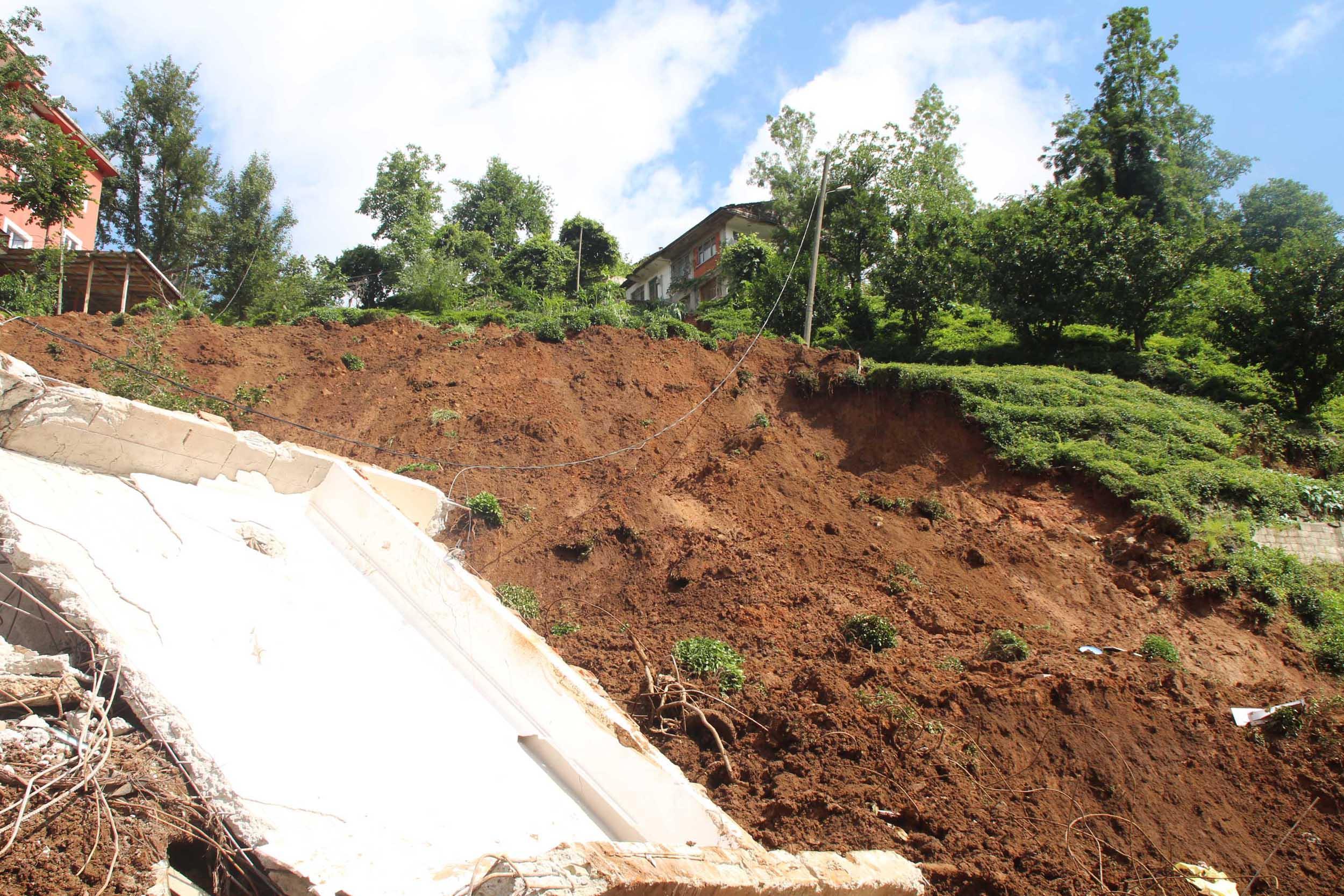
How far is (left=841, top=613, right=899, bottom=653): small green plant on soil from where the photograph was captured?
1020 centimetres

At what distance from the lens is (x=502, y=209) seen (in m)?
38.1

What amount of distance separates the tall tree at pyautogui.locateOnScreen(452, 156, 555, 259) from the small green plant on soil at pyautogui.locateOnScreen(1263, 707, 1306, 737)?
111 ft

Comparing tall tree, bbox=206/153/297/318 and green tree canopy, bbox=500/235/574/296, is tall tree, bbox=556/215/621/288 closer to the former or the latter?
green tree canopy, bbox=500/235/574/296

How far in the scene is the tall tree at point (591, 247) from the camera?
32969 mm

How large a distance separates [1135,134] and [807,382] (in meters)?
15.1

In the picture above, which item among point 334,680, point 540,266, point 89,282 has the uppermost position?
point 540,266

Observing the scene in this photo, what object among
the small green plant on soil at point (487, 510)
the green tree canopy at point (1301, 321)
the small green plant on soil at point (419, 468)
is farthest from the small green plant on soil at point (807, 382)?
the green tree canopy at point (1301, 321)

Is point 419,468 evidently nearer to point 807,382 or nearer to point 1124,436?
point 807,382

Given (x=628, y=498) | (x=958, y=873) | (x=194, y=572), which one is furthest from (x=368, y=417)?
(x=958, y=873)

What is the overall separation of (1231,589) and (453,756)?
36.6 feet

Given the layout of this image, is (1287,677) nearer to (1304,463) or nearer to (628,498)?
(1304,463)

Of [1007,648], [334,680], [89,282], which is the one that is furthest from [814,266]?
[89,282]

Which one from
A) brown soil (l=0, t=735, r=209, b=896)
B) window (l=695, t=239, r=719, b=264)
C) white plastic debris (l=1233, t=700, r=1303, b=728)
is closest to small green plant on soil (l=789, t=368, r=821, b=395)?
white plastic debris (l=1233, t=700, r=1303, b=728)

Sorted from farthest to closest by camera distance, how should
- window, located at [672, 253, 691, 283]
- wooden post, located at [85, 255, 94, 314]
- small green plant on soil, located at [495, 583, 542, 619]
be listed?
window, located at [672, 253, 691, 283]
wooden post, located at [85, 255, 94, 314]
small green plant on soil, located at [495, 583, 542, 619]
